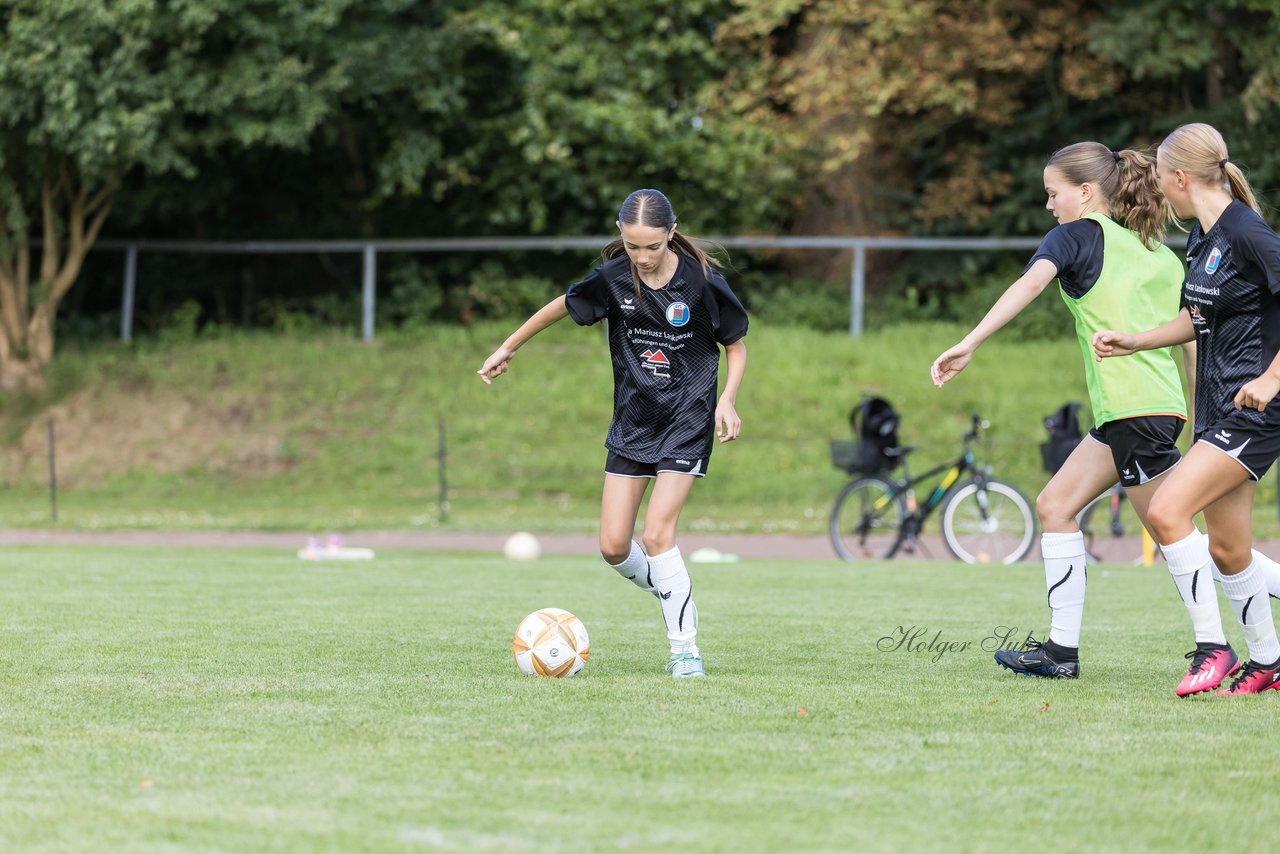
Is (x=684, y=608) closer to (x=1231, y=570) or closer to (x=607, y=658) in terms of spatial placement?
(x=607, y=658)

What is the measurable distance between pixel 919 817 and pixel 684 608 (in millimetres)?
2542

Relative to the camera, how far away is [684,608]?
6.44 m

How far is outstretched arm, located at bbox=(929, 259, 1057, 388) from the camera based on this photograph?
5.60 meters

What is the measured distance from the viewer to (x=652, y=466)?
6.60 meters

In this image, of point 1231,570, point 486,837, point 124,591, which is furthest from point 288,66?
point 486,837

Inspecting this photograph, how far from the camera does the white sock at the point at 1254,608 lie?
593 centimetres

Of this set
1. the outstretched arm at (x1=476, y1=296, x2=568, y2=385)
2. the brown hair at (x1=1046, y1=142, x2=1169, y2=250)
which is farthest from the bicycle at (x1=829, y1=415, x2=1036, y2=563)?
the outstretched arm at (x1=476, y1=296, x2=568, y2=385)

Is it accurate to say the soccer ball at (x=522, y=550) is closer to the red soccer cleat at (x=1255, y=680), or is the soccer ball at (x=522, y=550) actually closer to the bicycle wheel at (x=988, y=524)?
the bicycle wheel at (x=988, y=524)

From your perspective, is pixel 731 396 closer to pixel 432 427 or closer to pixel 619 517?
pixel 619 517

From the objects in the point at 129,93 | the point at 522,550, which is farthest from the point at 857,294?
the point at 522,550

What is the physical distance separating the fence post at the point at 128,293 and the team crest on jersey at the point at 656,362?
2063 centimetres

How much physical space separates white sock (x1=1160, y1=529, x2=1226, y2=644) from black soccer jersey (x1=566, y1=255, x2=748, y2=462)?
1.83 m

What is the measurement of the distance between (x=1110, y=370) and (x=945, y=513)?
8.65 meters

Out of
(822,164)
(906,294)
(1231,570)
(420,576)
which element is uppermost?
(822,164)
